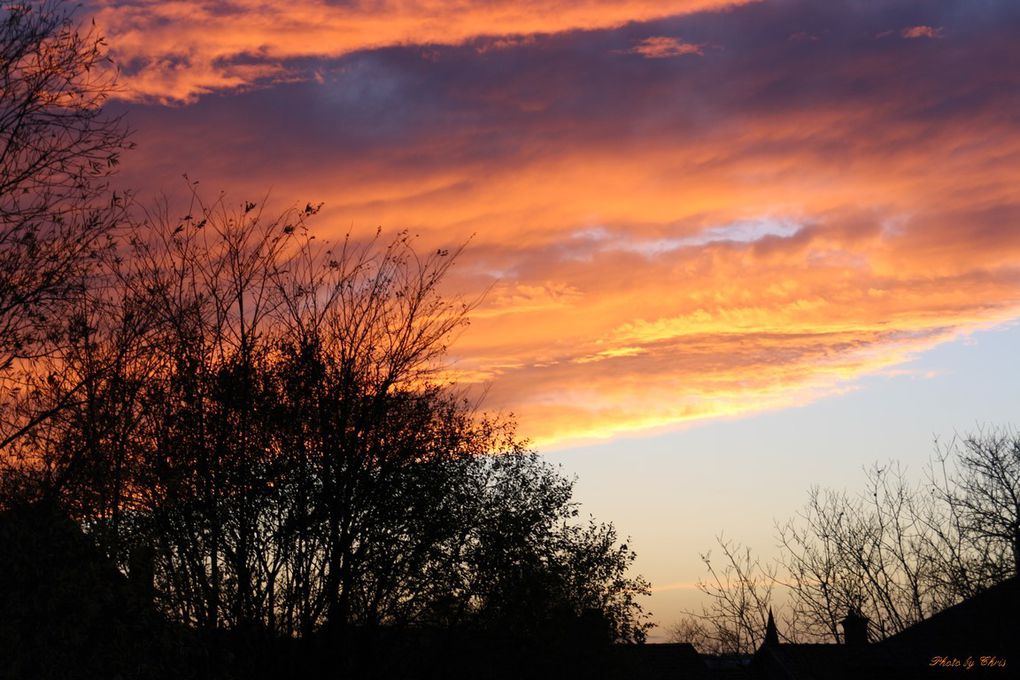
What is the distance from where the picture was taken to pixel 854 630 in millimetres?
51375

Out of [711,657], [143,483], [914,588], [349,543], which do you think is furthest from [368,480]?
[711,657]

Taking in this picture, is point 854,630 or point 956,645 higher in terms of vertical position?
point 854,630

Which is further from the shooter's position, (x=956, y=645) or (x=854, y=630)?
(x=854, y=630)

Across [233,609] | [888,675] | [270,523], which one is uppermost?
[270,523]

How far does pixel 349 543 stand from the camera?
2805 centimetres

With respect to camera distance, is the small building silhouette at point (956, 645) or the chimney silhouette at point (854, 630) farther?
the chimney silhouette at point (854, 630)

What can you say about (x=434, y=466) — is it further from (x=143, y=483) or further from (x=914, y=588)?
(x=914, y=588)

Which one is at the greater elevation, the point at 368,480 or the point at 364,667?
the point at 368,480

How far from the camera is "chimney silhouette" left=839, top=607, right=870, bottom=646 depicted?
163ft

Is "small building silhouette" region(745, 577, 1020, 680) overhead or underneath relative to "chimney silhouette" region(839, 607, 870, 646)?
underneath

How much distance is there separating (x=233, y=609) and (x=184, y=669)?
340 inches

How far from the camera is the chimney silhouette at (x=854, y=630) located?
49553mm

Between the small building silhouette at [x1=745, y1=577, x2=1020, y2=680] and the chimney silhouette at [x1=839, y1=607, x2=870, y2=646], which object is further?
the chimney silhouette at [x1=839, y1=607, x2=870, y2=646]

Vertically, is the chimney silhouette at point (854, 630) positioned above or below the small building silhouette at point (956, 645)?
above
